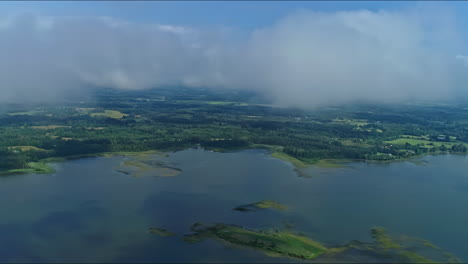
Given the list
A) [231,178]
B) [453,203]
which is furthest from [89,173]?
[453,203]

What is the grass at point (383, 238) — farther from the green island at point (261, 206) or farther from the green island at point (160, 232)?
the green island at point (160, 232)

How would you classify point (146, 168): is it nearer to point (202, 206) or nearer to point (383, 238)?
point (202, 206)

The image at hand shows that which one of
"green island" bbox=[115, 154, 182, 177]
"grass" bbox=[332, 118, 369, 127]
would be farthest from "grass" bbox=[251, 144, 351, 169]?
"grass" bbox=[332, 118, 369, 127]

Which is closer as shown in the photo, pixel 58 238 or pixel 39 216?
pixel 58 238

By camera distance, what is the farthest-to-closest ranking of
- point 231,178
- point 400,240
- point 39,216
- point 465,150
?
1. point 465,150
2. point 231,178
3. point 39,216
4. point 400,240

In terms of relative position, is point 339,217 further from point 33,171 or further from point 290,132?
point 290,132

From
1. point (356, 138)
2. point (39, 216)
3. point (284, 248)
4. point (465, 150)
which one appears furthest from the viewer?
point (356, 138)

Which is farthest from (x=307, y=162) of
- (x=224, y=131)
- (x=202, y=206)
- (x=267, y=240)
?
(x=267, y=240)

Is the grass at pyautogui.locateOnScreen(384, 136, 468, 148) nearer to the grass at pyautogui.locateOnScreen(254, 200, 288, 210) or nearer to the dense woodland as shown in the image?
the dense woodland
